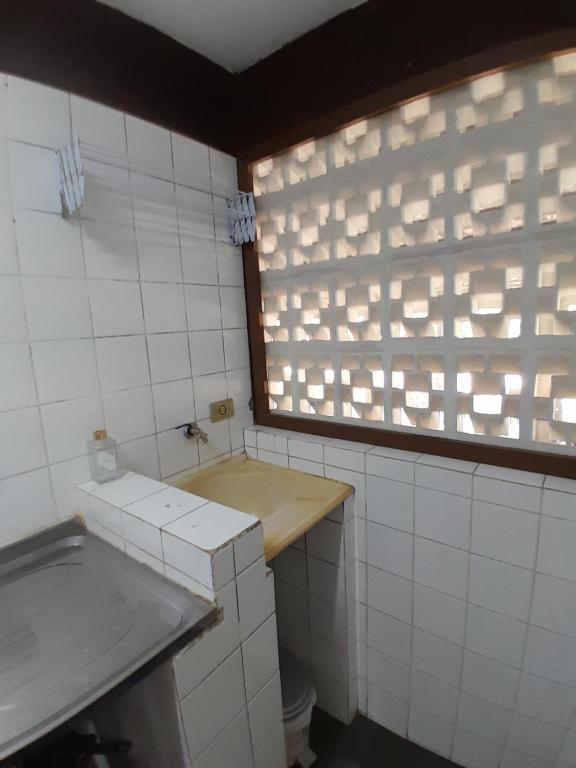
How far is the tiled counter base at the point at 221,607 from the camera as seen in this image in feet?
2.50

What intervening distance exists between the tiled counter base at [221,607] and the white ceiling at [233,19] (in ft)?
4.37

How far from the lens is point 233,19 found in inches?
43.4

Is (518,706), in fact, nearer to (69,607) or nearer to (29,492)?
(69,607)

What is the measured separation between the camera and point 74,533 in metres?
1.02

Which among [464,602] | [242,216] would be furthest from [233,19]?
[464,602]

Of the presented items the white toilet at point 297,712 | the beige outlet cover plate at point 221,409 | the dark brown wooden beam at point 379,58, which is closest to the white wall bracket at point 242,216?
the dark brown wooden beam at point 379,58

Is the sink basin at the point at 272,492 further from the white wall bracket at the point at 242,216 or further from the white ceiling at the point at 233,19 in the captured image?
the white ceiling at the point at 233,19

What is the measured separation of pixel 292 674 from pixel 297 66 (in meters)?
2.03

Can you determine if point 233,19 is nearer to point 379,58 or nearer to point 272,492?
point 379,58

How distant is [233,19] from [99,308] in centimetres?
93

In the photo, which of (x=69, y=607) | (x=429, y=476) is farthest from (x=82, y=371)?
(x=429, y=476)

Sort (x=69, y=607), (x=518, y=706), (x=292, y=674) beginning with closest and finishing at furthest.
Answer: (x=69, y=607), (x=518, y=706), (x=292, y=674)

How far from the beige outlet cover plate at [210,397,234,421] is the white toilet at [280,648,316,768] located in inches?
35.8

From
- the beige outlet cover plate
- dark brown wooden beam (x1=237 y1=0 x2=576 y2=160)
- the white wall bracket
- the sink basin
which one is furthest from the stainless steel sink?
dark brown wooden beam (x1=237 y1=0 x2=576 y2=160)
